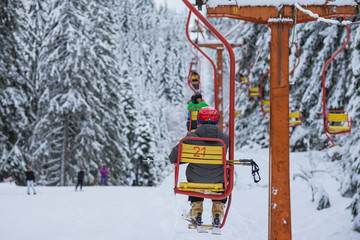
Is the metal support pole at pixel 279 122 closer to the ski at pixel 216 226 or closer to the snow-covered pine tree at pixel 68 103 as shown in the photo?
the ski at pixel 216 226

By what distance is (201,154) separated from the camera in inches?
219

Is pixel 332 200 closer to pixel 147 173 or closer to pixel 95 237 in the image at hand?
pixel 95 237

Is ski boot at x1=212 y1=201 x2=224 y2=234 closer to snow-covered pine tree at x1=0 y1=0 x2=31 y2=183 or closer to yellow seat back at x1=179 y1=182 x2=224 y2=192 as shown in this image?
yellow seat back at x1=179 y1=182 x2=224 y2=192

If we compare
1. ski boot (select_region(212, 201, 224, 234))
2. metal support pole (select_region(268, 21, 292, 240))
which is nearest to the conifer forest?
metal support pole (select_region(268, 21, 292, 240))

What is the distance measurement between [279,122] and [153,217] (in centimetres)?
790

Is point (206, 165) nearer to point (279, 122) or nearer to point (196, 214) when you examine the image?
point (196, 214)

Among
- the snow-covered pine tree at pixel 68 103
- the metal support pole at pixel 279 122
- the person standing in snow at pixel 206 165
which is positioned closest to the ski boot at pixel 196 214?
the person standing in snow at pixel 206 165

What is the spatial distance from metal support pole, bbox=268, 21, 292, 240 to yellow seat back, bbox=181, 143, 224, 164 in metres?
0.97

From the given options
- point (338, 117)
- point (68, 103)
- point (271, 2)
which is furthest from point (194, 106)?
point (68, 103)

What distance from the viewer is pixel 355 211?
32.7 ft

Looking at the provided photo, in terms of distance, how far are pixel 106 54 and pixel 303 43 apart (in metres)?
22.2

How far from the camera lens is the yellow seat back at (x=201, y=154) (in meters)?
5.52

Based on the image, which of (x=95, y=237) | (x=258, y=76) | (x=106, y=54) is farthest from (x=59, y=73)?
(x=95, y=237)

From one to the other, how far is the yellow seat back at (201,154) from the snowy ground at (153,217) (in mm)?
4604
